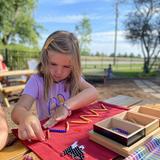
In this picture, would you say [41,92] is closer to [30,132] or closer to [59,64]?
[59,64]

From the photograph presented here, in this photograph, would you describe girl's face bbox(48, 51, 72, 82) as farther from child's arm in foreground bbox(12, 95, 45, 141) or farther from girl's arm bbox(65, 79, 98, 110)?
child's arm in foreground bbox(12, 95, 45, 141)

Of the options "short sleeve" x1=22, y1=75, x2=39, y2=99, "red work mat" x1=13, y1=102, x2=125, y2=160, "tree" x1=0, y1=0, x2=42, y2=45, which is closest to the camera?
"red work mat" x1=13, y1=102, x2=125, y2=160

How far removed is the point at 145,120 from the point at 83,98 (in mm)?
410

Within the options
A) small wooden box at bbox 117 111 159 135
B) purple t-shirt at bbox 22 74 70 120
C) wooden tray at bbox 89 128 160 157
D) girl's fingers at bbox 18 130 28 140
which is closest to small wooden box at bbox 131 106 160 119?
small wooden box at bbox 117 111 159 135

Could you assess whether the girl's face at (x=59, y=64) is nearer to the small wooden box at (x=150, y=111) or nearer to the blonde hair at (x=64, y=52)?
Answer: the blonde hair at (x=64, y=52)

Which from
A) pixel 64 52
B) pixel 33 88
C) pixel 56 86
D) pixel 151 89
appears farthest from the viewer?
pixel 151 89

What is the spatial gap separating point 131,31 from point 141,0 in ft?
5.57

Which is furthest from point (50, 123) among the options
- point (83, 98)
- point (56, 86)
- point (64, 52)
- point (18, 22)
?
point (18, 22)

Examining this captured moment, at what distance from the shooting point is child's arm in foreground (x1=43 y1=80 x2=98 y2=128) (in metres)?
1.16

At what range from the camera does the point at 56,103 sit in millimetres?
1594

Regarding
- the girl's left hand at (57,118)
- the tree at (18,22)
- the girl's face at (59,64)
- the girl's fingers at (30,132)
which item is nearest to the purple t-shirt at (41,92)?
the girl's face at (59,64)

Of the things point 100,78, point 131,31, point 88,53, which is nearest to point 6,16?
point 131,31

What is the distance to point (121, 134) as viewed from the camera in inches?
36.2

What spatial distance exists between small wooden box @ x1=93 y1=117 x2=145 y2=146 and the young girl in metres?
0.25
